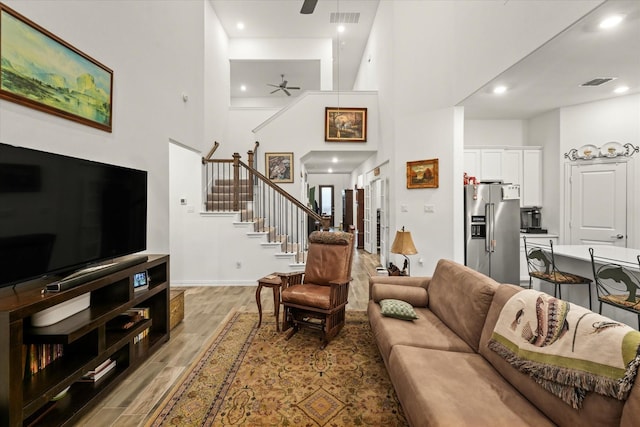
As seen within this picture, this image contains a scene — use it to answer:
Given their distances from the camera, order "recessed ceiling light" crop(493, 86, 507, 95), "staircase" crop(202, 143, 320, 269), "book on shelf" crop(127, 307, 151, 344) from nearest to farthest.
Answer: "book on shelf" crop(127, 307, 151, 344)
"recessed ceiling light" crop(493, 86, 507, 95)
"staircase" crop(202, 143, 320, 269)

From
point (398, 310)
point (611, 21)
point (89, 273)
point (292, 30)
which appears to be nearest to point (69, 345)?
point (89, 273)

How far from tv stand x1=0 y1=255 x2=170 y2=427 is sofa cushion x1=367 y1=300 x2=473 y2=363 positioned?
2.06 meters

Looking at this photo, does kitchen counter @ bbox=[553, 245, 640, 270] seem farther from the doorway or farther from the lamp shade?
the doorway

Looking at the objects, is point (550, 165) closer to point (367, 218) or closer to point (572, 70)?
point (572, 70)

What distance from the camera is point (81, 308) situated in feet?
7.13

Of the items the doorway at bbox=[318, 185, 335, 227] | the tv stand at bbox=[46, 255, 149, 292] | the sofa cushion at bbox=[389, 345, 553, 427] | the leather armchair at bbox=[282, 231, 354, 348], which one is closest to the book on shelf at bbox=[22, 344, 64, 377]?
the tv stand at bbox=[46, 255, 149, 292]

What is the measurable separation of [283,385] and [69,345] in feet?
5.15

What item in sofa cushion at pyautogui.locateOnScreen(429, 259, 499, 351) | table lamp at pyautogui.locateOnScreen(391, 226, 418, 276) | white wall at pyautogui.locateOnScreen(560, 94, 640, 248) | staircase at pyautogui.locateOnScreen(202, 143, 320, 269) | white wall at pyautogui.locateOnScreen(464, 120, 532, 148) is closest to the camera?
sofa cushion at pyautogui.locateOnScreen(429, 259, 499, 351)

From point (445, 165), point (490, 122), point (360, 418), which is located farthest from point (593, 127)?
point (360, 418)

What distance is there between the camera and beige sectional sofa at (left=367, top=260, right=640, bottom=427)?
1.29m

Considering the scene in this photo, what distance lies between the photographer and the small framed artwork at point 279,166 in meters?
6.86

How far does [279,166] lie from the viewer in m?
6.90

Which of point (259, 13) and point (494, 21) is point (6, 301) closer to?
point (494, 21)

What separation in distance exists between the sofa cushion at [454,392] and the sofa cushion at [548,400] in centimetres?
4
